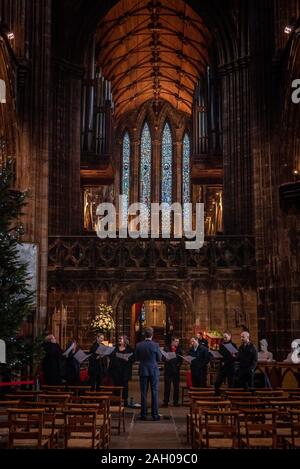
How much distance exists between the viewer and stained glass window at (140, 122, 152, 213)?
46.0 metres

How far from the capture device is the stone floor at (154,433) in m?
8.71

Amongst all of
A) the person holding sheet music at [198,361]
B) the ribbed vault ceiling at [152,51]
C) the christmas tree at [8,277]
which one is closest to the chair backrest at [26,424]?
the christmas tree at [8,277]

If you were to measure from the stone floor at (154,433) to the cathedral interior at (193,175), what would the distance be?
255 inches

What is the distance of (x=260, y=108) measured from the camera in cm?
1988

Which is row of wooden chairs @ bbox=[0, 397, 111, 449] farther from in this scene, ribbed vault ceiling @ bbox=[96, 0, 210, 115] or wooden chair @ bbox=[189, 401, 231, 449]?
ribbed vault ceiling @ bbox=[96, 0, 210, 115]

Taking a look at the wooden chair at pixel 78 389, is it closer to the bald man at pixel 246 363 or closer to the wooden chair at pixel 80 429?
the bald man at pixel 246 363

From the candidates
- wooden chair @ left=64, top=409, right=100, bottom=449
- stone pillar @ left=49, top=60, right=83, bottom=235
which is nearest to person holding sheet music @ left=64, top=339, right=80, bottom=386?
wooden chair @ left=64, top=409, right=100, bottom=449

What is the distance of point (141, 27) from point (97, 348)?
27.3 m

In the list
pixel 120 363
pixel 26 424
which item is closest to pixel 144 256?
pixel 120 363

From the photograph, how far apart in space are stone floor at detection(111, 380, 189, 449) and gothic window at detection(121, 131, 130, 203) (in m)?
33.4

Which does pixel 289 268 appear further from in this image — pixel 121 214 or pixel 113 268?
pixel 121 214

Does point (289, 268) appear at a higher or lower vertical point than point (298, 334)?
higher

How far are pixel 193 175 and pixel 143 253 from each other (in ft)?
35.7
